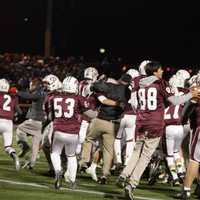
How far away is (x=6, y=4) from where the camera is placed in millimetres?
55000

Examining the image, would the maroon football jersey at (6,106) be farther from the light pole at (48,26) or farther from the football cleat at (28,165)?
the light pole at (48,26)

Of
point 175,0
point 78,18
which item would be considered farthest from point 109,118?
point 78,18

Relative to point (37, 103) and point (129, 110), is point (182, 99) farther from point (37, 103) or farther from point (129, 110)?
point (37, 103)

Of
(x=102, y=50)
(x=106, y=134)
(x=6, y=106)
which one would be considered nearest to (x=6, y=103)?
(x=6, y=106)

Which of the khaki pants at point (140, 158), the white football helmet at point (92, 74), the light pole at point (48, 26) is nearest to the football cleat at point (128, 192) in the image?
the khaki pants at point (140, 158)

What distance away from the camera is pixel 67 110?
1348 cm

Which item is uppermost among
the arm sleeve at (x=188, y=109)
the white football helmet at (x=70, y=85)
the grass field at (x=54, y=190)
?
the white football helmet at (x=70, y=85)

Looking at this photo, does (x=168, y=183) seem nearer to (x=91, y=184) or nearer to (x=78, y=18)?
(x=91, y=184)

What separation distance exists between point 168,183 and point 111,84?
215cm

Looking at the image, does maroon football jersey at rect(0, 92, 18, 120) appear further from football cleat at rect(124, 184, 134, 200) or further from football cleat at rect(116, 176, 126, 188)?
football cleat at rect(124, 184, 134, 200)

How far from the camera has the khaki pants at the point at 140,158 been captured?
40.8 feet

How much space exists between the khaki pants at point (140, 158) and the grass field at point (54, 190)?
497 mm

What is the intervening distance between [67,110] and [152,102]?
5.11 feet

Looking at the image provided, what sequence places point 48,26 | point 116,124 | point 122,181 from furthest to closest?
point 48,26, point 116,124, point 122,181
